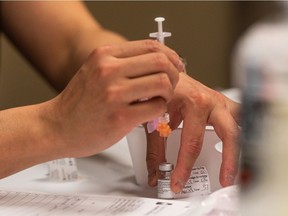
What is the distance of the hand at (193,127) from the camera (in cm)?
74

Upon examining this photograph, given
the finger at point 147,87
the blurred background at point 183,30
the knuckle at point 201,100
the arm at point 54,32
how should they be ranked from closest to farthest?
1. the finger at point 147,87
2. the knuckle at point 201,100
3. the arm at point 54,32
4. the blurred background at point 183,30

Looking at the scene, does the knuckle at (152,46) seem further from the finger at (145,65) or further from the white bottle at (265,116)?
the white bottle at (265,116)

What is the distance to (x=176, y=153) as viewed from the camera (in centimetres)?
82

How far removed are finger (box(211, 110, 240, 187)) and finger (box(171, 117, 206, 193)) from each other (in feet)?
0.08

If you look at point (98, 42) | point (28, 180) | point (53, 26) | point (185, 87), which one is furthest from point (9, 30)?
point (185, 87)

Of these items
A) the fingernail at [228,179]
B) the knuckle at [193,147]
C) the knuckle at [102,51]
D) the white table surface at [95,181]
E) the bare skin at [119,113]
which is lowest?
the white table surface at [95,181]

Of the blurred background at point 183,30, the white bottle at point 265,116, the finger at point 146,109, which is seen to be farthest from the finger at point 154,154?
the blurred background at point 183,30

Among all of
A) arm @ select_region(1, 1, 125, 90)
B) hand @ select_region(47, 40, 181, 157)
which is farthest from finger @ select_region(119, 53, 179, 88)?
arm @ select_region(1, 1, 125, 90)

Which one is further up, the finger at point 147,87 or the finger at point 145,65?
the finger at point 145,65

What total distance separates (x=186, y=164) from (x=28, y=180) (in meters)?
0.27

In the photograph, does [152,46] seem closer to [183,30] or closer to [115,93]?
[115,93]

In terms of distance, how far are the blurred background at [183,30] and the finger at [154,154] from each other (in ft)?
4.04

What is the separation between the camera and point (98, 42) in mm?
1202

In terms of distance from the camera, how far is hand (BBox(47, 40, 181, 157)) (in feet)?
2.29
